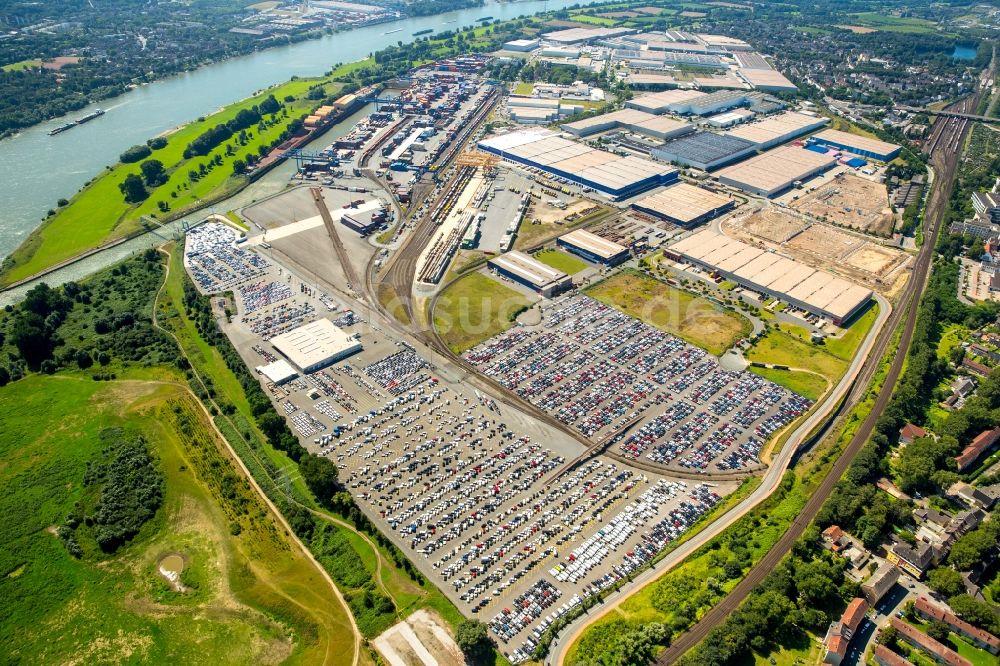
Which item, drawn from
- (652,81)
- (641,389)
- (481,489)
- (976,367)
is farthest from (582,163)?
(481,489)

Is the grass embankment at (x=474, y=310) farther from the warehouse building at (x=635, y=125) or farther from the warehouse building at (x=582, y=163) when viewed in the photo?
the warehouse building at (x=635, y=125)

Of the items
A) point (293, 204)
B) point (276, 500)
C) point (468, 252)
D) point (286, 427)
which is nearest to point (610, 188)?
point (468, 252)

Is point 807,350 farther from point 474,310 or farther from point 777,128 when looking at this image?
point 777,128

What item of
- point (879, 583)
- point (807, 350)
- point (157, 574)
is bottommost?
point (157, 574)

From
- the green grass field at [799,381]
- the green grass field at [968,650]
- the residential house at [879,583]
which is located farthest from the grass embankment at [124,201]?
the green grass field at [968,650]

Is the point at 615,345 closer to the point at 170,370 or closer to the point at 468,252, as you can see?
the point at 468,252

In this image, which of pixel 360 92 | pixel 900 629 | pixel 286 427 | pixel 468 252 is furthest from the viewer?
pixel 360 92
